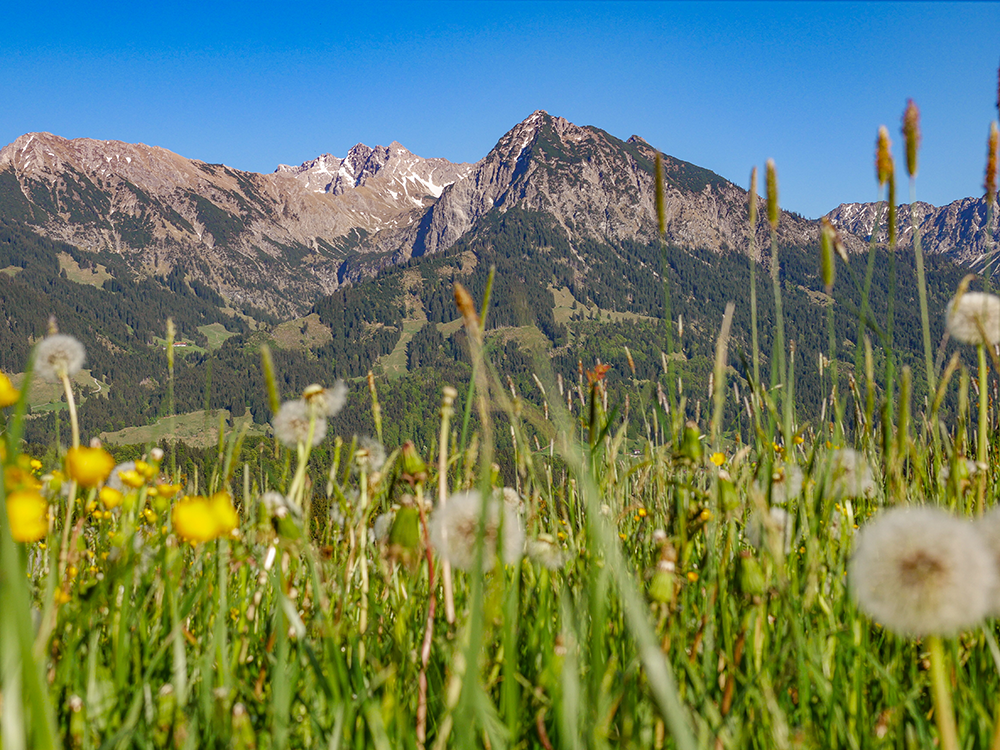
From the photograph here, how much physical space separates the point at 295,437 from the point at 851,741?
1.60 meters

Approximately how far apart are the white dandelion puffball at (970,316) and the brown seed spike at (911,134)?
492mm

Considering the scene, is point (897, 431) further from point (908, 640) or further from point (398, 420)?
point (398, 420)

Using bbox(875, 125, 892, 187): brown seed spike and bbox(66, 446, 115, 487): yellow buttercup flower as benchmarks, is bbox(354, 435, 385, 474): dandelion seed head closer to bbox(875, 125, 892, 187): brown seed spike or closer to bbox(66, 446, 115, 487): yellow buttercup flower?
bbox(66, 446, 115, 487): yellow buttercup flower

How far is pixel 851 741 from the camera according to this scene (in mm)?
1130

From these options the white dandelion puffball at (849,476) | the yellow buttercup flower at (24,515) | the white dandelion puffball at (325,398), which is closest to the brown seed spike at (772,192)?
the white dandelion puffball at (849,476)

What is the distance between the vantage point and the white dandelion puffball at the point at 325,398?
182cm

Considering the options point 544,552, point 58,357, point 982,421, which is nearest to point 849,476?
point 982,421

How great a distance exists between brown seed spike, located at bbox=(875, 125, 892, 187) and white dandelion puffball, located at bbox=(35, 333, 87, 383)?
2353 mm

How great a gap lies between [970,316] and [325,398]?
1.90 metres

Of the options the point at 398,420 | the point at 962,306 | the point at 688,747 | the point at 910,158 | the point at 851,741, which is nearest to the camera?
the point at 688,747

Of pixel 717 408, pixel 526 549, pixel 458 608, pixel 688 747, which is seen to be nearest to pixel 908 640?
pixel 717 408

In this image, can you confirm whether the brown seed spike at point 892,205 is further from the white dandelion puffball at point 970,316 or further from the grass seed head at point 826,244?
the white dandelion puffball at point 970,316

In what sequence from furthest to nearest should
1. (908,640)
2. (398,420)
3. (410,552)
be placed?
(398,420), (908,640), (410,552)

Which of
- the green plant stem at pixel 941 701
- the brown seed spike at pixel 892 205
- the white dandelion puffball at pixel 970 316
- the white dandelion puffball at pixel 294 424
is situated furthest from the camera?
the white dandelion puffball at pixel 294 424
